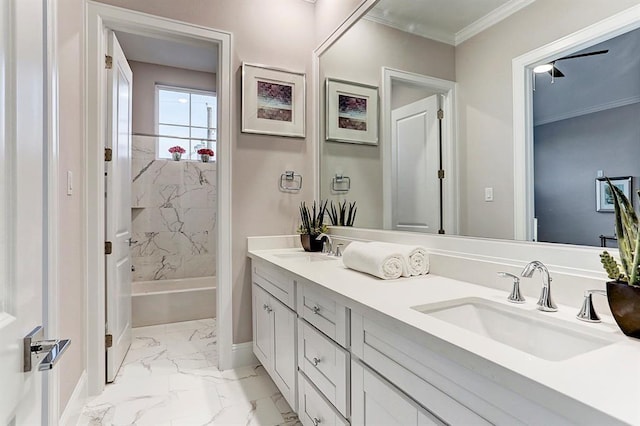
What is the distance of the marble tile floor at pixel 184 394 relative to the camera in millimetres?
1794

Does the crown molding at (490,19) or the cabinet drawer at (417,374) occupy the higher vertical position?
the crown molding at (490,19)

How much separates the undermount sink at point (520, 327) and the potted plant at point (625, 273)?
7cm

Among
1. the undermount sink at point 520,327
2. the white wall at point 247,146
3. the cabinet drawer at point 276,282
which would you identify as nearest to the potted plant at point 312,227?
the white wall at point 247,146

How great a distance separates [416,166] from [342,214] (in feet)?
2.48

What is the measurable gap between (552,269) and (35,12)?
1487 millimetres

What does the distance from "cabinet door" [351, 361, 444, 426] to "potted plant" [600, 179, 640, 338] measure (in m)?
0.49

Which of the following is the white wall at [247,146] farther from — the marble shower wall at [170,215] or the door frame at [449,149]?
the marble shower wall at [170,215]

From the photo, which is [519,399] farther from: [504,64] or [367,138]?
[367,138]

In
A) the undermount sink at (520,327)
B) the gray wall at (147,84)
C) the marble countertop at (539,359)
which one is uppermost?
the gray wall at (147,84)

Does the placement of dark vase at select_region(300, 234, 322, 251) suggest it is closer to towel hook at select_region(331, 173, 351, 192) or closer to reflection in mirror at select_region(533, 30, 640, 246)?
towel hook at select_region(331, 173, 351, 192)

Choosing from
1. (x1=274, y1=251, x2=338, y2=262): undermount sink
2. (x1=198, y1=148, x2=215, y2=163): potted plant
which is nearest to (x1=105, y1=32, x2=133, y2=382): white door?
(x1=274, y1=251, x2=338, y2=262): undermount sink

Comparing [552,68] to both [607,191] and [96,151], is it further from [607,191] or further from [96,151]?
[96,151]

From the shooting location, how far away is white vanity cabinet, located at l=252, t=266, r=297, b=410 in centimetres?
166

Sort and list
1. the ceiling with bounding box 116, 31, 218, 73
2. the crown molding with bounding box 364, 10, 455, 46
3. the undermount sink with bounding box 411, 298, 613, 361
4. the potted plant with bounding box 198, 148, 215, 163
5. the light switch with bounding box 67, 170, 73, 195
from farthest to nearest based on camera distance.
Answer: the potted plant with bounding box 198, 148, 215, 163, the ceiling with bounding box 116, 31, 218, 73, the light switch with bounding box 67, 170, 73, 195, the crown molding with bounding box 364, 10, 455, 46, the undermount sink with bounding box 411, 298, 613, 361
